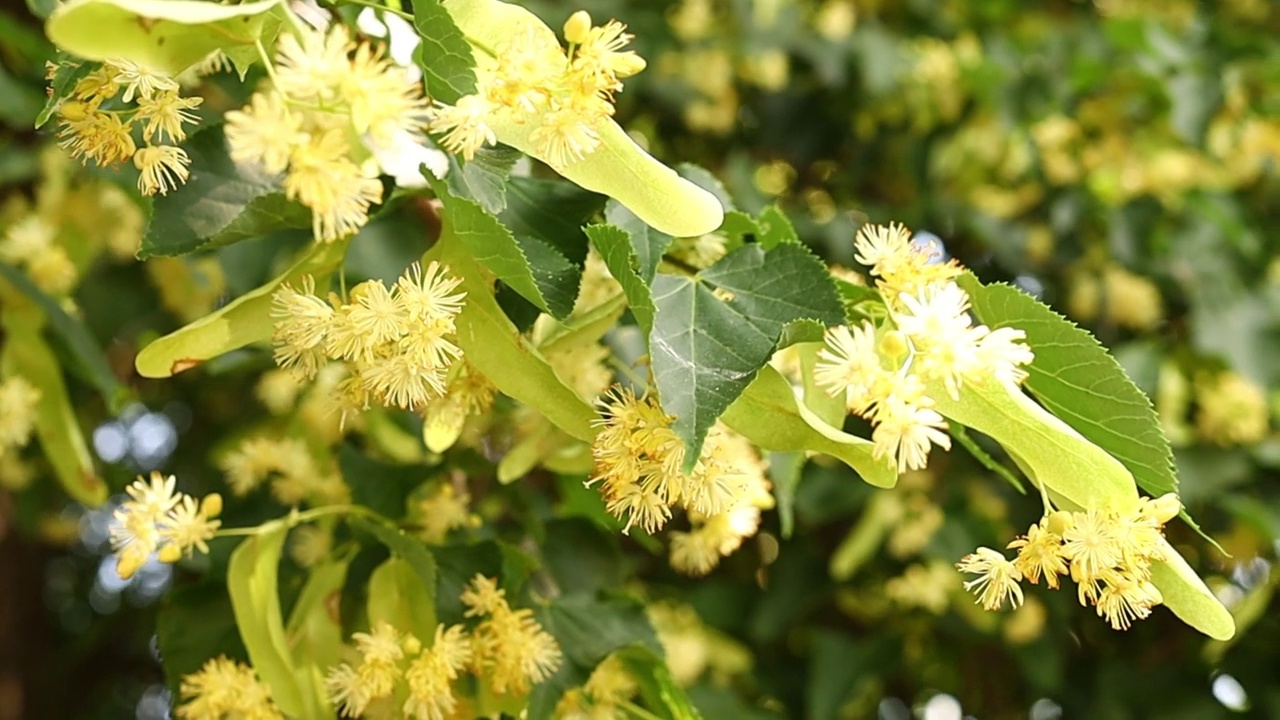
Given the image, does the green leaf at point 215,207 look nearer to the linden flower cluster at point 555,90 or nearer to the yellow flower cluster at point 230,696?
the linden flower cluster at point 555,90

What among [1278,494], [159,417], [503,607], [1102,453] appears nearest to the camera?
[1102,453]

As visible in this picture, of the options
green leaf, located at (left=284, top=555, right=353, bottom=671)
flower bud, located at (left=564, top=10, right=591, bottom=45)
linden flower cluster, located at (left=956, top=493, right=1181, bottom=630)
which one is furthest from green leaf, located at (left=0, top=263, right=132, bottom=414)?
linden flower cluster, located at (left=956, top=493, right=1181, bottom=630)

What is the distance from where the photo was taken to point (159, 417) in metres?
1.99

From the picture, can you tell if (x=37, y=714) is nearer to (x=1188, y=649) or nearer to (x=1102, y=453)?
(x=1188, y=649)

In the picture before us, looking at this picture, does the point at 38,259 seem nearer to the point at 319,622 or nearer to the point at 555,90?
the point at 319,622

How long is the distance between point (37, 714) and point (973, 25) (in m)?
2.02

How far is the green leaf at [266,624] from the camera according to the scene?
0.67 m

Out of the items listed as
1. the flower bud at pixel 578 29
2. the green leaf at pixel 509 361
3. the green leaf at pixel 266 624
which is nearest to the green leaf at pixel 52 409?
the green leaf at pixel 266 624

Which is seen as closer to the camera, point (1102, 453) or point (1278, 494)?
point (1102, 453)

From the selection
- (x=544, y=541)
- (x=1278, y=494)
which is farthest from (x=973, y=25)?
(x=544, y=541)

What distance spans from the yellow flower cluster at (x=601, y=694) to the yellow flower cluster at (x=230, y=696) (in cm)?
18

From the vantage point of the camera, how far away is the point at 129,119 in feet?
1.75

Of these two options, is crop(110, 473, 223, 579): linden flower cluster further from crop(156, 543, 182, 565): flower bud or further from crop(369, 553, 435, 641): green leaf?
crop(369, 553, 435, 641): green leaf

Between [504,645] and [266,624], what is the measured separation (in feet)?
0.49
